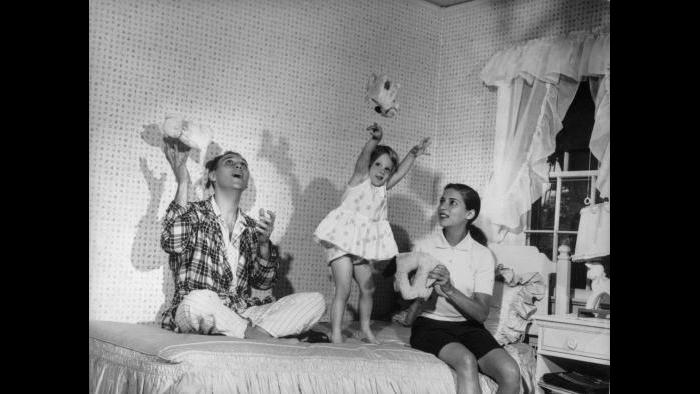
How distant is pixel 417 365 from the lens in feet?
11.6

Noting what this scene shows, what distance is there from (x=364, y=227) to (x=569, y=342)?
1.10 m

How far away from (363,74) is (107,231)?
1.77 metres

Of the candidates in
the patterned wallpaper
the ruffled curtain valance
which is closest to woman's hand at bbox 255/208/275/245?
the patterned wallpaper

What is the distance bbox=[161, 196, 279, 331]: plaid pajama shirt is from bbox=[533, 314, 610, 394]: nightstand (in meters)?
1.38

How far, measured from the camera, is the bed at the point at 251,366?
10.1 ft

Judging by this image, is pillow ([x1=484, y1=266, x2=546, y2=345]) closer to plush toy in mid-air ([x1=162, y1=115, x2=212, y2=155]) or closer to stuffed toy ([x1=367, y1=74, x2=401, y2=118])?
stuffed toy ([x1=367, y1=74, x2=401, y2=118])

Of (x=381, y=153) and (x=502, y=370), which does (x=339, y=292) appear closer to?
(x=381, y=153)

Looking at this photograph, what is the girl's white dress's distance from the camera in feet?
13.0

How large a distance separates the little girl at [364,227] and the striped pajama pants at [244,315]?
0.15 m
